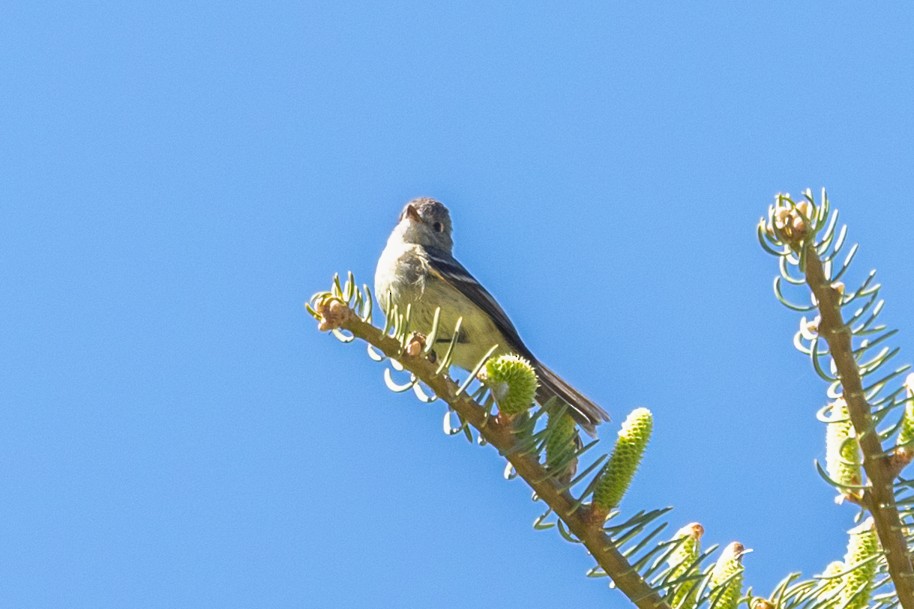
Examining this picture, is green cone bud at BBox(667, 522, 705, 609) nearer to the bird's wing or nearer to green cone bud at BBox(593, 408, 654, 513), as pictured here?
green cone bud at BBox(593, 408, 654, 513)

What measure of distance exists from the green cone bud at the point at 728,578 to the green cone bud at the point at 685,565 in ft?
0.11

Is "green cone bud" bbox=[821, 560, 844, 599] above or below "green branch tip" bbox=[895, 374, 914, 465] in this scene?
below

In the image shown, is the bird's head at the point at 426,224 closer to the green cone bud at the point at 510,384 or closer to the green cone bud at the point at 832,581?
the green cone bud at the point at 510,384

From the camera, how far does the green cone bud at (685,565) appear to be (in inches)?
68.3

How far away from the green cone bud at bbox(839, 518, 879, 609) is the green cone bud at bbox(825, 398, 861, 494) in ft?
0.25

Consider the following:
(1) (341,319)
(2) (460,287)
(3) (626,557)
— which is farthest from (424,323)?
(3) (626,557)

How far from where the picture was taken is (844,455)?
68.7 inches

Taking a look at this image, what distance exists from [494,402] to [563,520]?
0.87ft

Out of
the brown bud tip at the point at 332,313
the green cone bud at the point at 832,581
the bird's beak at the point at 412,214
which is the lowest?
the green cone bud at the point at 832,581

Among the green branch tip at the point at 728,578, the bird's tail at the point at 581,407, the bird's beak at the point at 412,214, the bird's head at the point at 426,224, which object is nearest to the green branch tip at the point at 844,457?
the green branch tip at the point at 728,578

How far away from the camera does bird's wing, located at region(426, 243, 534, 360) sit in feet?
19.5

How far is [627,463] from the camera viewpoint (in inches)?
73.1

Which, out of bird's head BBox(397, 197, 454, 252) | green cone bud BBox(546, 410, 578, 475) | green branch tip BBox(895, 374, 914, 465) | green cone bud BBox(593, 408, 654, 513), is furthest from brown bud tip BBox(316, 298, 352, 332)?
A: bird's head BBox(397, 197, 454, 252)

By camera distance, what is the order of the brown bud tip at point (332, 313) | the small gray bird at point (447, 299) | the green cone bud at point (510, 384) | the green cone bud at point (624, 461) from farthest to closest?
1. the small gray bird at point (447, 299)
2. the brown bud tip at point (332, 313)
3. the green cone bud at point (510, 384)
4. the green cone bud at point (624, 461)
